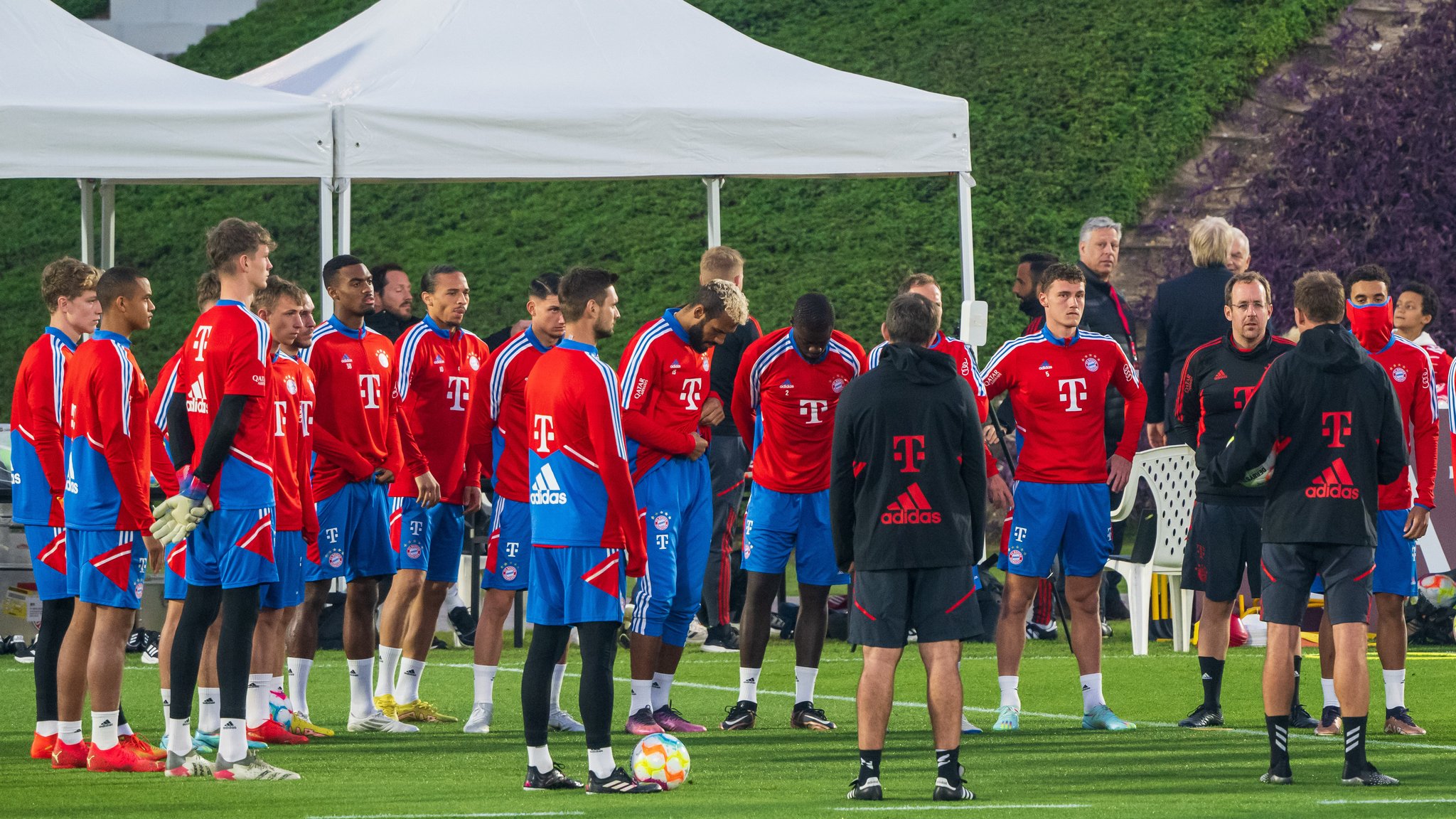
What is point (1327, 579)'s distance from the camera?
752cm

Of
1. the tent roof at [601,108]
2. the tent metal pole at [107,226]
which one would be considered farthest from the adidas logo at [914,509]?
the tent metal pole at [107,226]

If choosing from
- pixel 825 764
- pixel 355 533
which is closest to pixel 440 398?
pixel 355 533

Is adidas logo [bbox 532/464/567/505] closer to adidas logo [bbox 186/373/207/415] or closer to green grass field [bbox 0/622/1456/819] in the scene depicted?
green grass field [bbox 0/622/1456/819]

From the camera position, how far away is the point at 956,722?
6.83 m

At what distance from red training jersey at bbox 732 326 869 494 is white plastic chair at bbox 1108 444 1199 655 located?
149 inches

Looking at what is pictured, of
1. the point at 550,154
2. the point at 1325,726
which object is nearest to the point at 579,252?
the point at 550,154

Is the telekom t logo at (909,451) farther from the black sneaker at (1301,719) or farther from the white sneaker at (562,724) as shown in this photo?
the black sneaker at (1301,719)

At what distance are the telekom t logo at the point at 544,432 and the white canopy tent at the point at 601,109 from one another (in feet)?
18.0

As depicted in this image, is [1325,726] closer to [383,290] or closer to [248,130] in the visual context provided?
[383,290]

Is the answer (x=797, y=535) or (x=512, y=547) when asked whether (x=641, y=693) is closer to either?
(x=512, y=547)

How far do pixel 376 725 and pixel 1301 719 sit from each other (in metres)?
4.58

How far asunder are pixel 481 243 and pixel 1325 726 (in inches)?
738

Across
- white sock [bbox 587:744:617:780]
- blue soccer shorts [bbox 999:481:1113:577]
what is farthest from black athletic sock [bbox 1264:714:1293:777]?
white sock [bbox 587:744:617:780]

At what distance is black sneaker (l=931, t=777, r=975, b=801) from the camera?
6840mm
